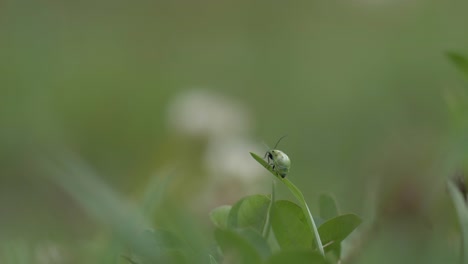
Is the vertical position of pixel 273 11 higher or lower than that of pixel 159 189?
higher

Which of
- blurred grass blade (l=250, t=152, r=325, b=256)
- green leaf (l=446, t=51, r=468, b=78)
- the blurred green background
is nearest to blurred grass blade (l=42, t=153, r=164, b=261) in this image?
the blurred green background

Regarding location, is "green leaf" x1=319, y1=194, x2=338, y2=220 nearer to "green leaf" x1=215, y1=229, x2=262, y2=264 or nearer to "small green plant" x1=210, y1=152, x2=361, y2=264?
"small green plant" x1=210, y1=152, x2=361, y2=264

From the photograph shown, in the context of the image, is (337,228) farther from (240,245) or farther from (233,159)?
(233,159)

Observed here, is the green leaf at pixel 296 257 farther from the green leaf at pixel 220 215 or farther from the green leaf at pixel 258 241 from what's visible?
the green leaf at pixel 220 215

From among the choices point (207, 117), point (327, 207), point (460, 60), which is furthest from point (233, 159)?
point (327, 207)

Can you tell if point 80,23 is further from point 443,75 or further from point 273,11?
point 443,75

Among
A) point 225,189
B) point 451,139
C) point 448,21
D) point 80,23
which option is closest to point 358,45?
point 448,21
